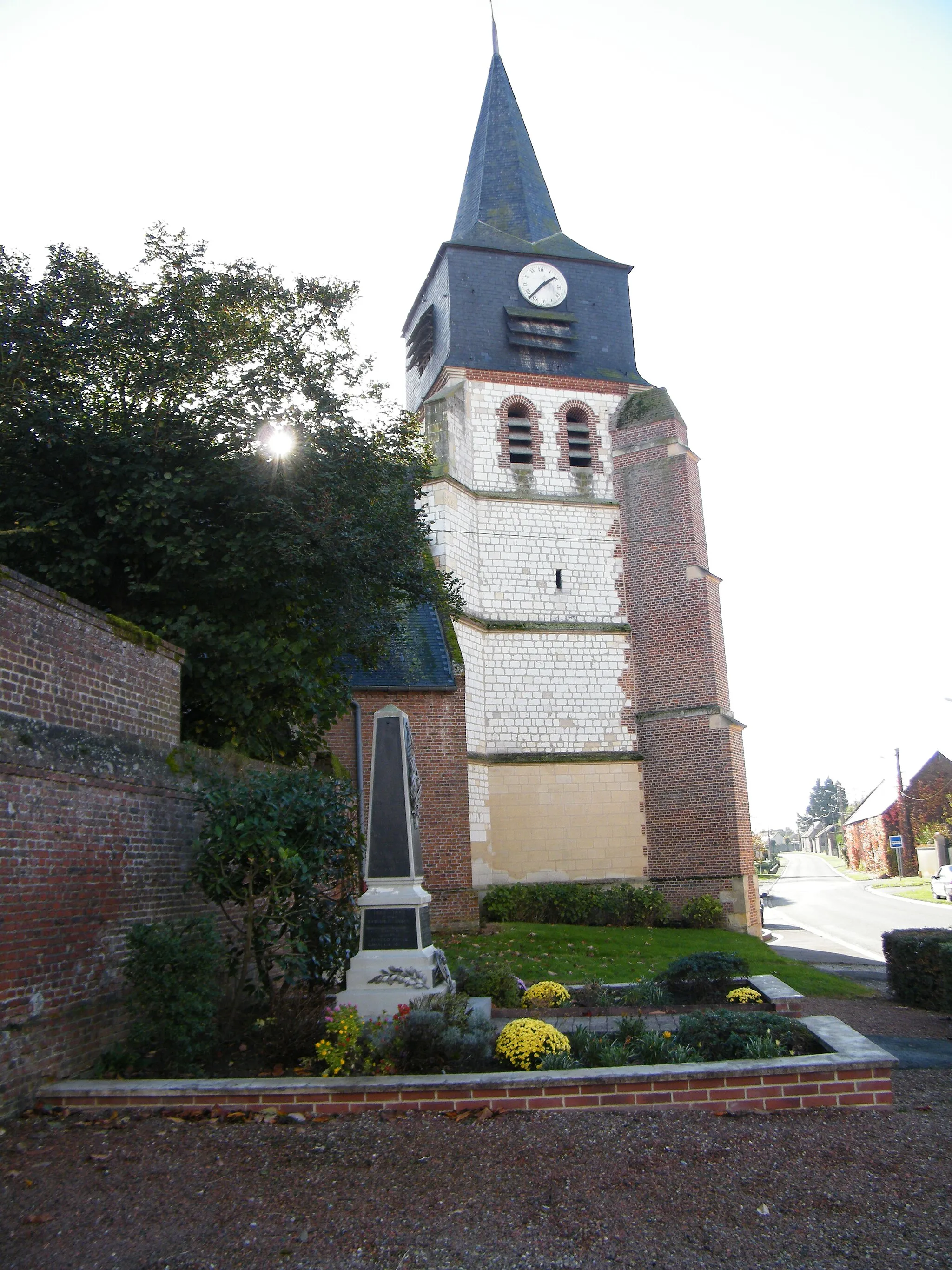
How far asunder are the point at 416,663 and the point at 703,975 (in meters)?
8.82

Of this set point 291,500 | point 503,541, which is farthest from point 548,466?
point 291,500

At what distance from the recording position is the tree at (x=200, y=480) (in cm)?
1012

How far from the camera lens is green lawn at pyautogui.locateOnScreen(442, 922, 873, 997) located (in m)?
12.2

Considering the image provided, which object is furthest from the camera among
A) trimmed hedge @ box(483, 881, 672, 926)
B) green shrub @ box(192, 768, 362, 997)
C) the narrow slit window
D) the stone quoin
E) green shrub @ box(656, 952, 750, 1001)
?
the narrow slit window

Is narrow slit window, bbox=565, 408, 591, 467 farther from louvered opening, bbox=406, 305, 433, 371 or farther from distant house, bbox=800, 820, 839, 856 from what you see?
distant house, bbox=800, 820, 839, 856

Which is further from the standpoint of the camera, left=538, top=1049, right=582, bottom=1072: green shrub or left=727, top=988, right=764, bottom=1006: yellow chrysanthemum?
left=727, top=988, right=764, bottom=1006: yellow chrysanthemum

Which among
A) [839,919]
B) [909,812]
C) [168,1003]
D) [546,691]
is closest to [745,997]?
[168,1003]

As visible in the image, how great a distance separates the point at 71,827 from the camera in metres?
6.48

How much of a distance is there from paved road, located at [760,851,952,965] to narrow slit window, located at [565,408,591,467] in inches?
471

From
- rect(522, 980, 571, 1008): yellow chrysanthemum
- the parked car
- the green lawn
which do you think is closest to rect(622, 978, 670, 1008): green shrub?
rect(522, 980, 571, 1008): yellow chrysanthemum

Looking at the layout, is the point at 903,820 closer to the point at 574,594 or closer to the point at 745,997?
the point at 574,594

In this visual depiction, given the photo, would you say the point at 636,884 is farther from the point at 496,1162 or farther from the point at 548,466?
the point at 496,1162

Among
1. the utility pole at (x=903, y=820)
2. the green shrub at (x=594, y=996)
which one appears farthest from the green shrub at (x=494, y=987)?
the utility pole at (x=903, y=820)

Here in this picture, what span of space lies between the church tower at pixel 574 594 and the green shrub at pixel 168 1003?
1262 cm
